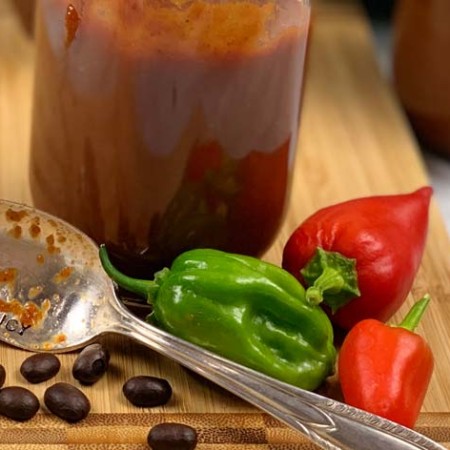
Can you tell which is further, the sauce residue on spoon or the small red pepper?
the sauce residue on spoon

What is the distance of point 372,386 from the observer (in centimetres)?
125

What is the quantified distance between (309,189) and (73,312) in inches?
21.3

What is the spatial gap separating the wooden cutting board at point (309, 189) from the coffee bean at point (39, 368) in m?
0.01

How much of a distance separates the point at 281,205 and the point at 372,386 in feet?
1.06

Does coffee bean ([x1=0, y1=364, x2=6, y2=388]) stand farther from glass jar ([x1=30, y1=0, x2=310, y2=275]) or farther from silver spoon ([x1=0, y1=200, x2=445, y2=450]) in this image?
glass jar ([x1=30, y1=0, x2=310, y2=275])

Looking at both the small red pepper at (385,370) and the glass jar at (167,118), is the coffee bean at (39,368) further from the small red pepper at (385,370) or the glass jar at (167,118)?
the small red pepper at (385,370)

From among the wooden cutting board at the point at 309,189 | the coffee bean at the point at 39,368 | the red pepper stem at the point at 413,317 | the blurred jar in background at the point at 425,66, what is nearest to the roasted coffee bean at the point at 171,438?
the wooden cutting board at the point at 309,189

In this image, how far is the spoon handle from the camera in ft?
3.84

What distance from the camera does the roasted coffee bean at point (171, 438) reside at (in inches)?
47.3

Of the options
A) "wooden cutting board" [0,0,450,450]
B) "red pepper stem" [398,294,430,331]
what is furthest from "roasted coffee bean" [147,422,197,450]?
"red pepper stem" [398,294,430,331]

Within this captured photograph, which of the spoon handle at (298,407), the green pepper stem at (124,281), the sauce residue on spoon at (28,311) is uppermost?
the green pepper stem at (124,281)

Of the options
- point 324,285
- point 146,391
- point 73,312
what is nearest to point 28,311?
point 73,312

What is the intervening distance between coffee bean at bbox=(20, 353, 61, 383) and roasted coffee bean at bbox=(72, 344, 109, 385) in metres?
0.02

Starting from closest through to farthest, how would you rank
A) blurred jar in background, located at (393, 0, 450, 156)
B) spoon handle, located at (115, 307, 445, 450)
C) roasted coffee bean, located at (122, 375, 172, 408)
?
spoon handle, located at (115, 307, 445, 450) → roasted coffee bean, located at (122, 375, 172, 408) → blurred jar in background, located at (393, 0, 450, 156)
